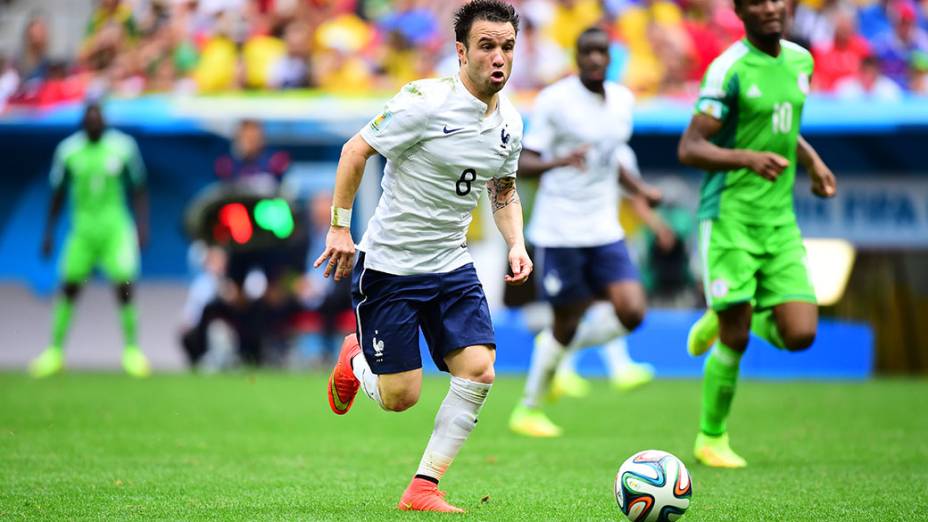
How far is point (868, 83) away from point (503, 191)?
10.9 m

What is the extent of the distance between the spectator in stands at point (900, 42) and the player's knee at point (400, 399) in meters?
11.7

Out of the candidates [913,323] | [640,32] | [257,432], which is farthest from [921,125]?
[257,432]

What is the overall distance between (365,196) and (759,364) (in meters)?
5.31

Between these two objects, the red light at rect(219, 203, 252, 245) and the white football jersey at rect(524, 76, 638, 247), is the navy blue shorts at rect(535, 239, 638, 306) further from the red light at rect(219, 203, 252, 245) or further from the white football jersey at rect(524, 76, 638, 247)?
the red light at rect(219, 203, 252, 245)

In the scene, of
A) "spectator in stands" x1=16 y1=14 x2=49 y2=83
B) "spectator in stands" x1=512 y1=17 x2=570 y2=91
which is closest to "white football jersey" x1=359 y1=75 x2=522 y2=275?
"spectator in stands" x1=512 y1=17 x2=570 y2=91

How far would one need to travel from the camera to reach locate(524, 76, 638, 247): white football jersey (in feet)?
34.5

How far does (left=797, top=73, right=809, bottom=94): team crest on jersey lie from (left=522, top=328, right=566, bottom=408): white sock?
122 inches

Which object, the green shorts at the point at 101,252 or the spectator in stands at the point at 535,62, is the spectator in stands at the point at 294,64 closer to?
the spectator in stands at the point at 535,62

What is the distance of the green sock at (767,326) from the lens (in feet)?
26.3

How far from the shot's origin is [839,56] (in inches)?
661

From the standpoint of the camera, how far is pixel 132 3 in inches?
800

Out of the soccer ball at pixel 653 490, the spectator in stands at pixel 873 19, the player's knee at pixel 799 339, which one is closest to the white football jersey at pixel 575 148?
the player's knee at pixel 799 339

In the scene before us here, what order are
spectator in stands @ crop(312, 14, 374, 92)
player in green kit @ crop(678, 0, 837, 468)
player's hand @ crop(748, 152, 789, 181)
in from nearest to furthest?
player's hand @ crop(748, 152, 789, 181) < player in green kit @ crop(678, 0, 837, 468) < spectator in stands @ crop(312, 14, 374, 92)

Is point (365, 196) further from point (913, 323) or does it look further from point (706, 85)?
point (706, 85)
